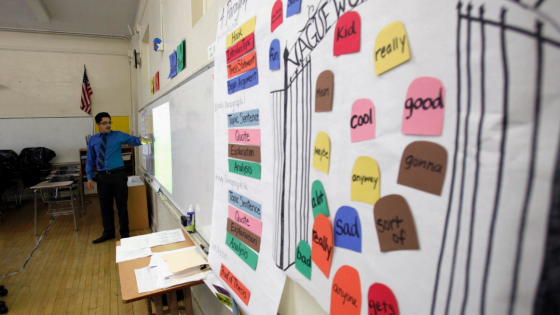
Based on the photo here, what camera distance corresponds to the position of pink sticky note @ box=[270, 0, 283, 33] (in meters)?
0.70

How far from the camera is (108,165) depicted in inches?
138

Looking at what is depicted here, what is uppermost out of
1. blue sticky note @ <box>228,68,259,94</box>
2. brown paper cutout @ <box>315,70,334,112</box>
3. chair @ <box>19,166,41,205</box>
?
blue sticky note @ <box>228,68,259,94</box>

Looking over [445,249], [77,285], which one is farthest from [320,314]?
[77,285]

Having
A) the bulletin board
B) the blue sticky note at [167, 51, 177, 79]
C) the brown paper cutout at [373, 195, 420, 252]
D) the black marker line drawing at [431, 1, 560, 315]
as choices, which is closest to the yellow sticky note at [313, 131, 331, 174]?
the bulletin board

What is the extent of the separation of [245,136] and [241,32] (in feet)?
1.01

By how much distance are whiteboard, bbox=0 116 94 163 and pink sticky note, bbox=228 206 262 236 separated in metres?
6.46

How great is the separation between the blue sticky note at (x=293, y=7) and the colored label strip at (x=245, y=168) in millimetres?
393

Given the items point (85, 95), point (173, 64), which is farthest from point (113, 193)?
point (85, 95)

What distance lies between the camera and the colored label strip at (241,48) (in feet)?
2.73

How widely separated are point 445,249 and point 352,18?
372mm

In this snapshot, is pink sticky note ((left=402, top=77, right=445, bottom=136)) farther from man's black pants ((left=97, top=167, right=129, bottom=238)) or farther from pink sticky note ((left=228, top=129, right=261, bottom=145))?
man's black pants ((left=97, top=167, right=129, bottom=238))

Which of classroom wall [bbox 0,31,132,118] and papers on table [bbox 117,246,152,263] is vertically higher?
classroom wall [bbox 0,31,132,118]

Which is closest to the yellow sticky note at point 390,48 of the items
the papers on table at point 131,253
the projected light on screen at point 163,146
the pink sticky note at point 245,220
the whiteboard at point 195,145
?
the pink sticky note at point 245,220

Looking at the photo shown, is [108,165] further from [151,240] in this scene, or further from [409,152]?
[409,152]
